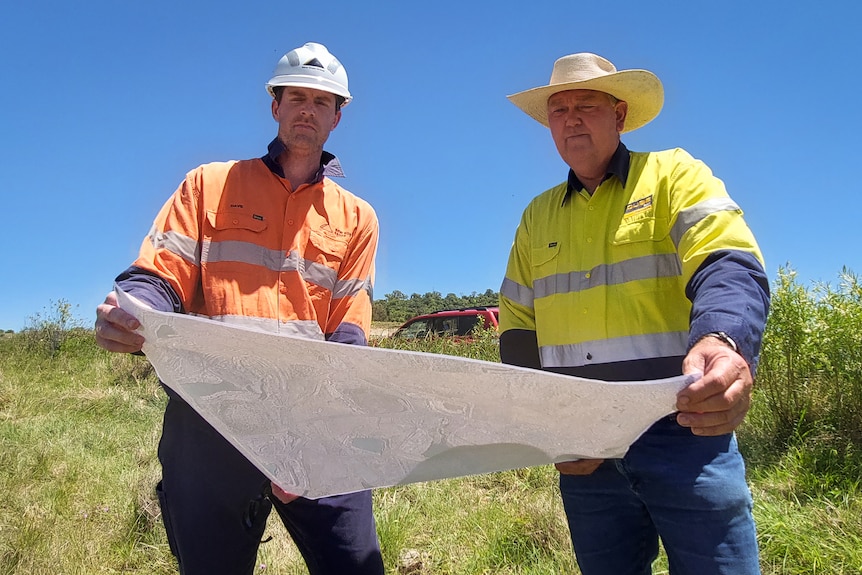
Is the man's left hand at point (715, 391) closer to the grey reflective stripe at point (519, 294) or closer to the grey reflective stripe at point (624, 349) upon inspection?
the grey reflective stripe at point (624, 349)

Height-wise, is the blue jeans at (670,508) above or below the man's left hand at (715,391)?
below

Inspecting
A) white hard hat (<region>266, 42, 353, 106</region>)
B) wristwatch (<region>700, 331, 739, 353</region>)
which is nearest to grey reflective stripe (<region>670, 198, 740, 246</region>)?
wristwatch (<region>700, 331, 739, 353</region>)

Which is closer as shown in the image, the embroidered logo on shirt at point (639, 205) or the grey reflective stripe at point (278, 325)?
the embroidered logo on shirt at point (639, 205)


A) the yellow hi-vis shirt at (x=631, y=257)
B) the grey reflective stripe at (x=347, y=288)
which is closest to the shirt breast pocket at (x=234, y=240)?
the grey reflective stripe at (x=347, y=288)

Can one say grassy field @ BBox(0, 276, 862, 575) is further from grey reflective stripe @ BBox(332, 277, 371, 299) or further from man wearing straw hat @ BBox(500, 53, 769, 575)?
grey reflective stripe @ BBox(332, 277, 371, 299)

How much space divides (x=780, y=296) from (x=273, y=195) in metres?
4.03

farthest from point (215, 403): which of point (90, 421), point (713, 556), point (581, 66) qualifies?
point (90, 421)

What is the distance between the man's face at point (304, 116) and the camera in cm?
238

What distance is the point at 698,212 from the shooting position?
5.48 ft

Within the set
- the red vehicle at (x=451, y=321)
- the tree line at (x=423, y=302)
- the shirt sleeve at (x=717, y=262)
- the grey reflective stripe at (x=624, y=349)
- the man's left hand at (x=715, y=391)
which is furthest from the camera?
the tree line at (x=423, y=302)

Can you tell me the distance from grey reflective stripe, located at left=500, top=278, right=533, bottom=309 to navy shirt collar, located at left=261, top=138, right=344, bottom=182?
928 mm

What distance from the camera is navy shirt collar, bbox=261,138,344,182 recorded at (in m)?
2.44

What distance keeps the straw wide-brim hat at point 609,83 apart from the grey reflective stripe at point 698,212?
21.5 inches

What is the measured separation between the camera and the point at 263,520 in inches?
87.2
